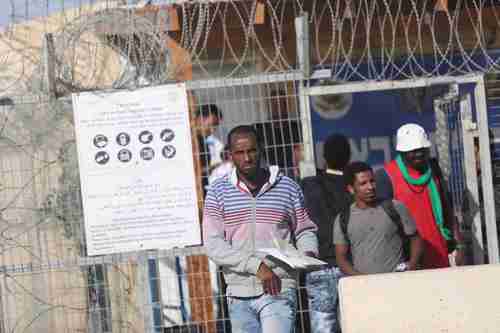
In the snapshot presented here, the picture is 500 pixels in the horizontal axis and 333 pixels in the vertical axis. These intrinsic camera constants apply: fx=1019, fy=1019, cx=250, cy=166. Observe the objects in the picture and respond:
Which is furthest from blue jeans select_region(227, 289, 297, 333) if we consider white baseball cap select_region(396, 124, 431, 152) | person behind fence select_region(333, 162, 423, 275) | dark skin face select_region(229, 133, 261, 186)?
white baseball cap select_region(396, 124, 431, 152)

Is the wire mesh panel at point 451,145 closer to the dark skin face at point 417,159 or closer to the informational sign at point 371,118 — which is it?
the dark skin face at point 417,159

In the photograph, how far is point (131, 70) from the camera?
658 cm

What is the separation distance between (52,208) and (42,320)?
73 centimetres

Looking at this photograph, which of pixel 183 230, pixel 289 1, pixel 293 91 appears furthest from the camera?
pixel 289 1

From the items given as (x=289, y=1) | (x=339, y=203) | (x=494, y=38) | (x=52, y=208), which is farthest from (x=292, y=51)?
(x=52, y=208)

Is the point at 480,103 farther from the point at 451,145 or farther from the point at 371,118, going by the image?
the point at 371,118

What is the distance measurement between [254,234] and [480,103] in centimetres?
224

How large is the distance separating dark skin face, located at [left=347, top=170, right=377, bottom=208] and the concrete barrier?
1.13 m

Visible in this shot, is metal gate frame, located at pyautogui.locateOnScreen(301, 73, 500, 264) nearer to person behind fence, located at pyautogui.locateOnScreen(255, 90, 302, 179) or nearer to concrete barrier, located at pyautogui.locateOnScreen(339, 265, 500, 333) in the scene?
person behind fence, located at pyautogui.locateOnScreen(255, 90, 302, 179)

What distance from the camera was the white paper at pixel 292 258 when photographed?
518 centimetres

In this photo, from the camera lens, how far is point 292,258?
17.3 ft

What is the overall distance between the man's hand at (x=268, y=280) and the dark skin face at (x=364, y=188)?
1.14 metres

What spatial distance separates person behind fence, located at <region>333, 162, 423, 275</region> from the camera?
632 centimetres

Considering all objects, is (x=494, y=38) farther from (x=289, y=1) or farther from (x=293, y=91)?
(x=293, y=91)
